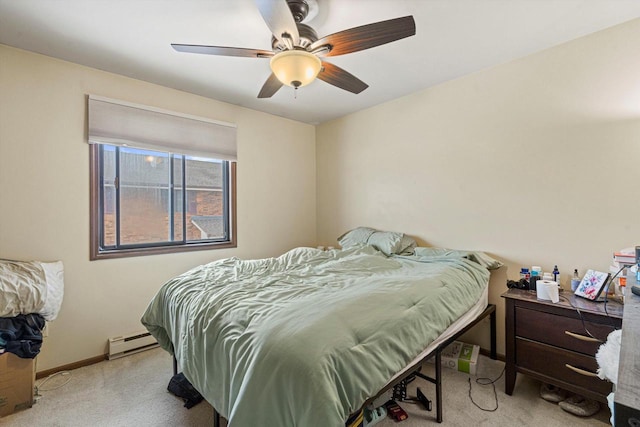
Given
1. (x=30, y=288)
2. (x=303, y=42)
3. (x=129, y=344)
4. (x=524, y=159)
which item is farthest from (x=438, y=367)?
(x=30, y=288)

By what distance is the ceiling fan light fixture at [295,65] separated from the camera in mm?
1603

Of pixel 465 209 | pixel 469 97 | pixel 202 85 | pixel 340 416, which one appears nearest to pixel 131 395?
pixel 340 416

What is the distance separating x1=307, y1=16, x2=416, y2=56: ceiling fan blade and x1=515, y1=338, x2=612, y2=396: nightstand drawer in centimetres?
207

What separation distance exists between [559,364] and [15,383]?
3460mm

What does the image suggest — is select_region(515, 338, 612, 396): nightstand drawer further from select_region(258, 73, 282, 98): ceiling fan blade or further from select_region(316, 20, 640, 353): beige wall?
select_region(258, 73, 282, 98): ceiling fan blade

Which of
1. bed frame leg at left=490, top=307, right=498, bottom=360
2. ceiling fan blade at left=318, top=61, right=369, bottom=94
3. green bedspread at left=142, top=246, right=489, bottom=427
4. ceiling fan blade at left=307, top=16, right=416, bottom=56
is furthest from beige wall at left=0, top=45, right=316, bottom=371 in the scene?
bed frame leg at left=490, top=307, right=498, bottom=360

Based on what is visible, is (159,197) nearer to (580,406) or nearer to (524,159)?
(524,159)

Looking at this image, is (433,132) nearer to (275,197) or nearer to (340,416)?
(275,197)

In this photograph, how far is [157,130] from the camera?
2777mm

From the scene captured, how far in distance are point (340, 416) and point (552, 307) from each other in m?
1.65

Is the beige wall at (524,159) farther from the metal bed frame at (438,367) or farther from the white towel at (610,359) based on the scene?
the white towel at (610,359)

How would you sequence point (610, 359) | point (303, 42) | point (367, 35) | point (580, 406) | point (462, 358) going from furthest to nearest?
point (462, 358)
point (580, 406)
point (303, 42)
point (367, 35)
point (610, 359)

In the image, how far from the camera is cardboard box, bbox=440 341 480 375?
2273mm

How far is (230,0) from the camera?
66.2 inches
